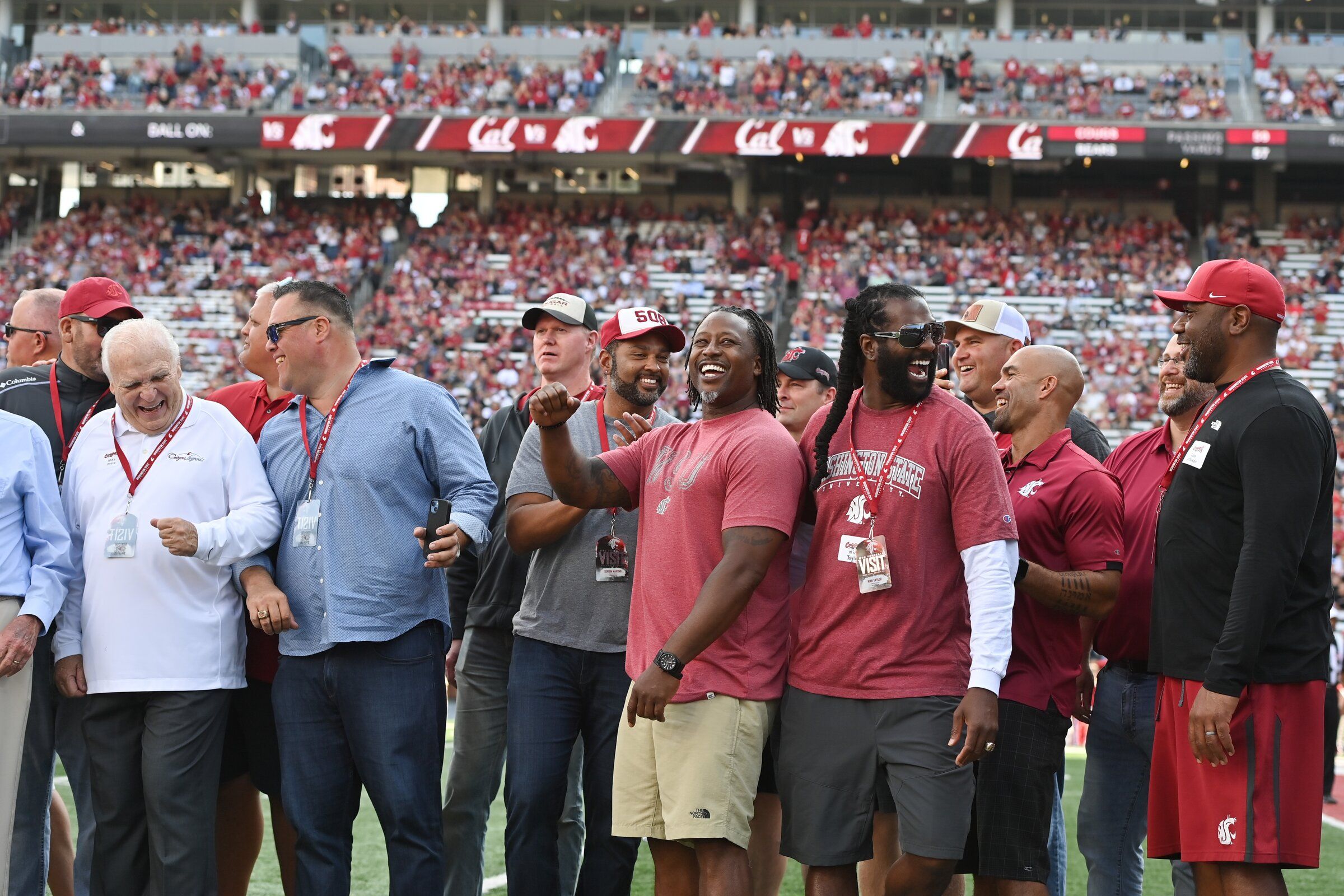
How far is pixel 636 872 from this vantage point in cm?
675

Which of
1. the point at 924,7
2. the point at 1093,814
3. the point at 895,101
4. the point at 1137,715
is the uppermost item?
the point at 924,7

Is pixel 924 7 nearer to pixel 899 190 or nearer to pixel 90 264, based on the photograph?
pixel 899 190

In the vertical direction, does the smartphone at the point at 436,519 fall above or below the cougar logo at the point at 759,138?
below

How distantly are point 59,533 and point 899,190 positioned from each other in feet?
92.7

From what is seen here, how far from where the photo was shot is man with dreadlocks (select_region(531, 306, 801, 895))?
3.50 metres

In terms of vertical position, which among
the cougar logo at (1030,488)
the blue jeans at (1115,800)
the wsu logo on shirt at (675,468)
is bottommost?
the blue jeans at (1115,800)

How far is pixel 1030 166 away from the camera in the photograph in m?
30.6

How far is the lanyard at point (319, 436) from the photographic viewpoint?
4.32m

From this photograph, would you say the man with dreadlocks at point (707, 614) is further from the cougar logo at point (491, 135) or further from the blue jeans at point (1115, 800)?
the cougar logo at point (491, 135)

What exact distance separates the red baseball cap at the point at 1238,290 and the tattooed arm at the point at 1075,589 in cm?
83

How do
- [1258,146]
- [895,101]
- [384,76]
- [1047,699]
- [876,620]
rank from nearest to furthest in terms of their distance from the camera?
[876,620] < [1047,699] < [1258,146] < [895,101] < [384,76]

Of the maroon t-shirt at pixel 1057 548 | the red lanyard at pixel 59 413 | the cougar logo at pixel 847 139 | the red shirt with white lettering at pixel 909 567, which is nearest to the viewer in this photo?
the red shirt with white lettering at pixel 909 567

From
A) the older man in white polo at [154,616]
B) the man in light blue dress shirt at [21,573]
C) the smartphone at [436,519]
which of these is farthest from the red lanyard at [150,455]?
the smartphone at [436,519]

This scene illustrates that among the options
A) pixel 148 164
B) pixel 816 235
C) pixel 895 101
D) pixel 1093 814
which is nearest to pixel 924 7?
pixel 895 101
